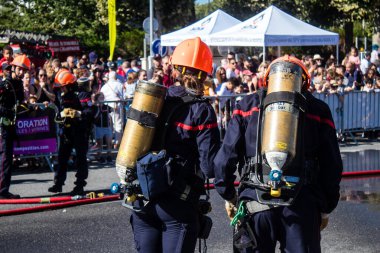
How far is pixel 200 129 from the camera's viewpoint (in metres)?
4.60

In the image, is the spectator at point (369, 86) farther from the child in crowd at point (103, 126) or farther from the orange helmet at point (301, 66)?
the orange helmet at point (301, 66)

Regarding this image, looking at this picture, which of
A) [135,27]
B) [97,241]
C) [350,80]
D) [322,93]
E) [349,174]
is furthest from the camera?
[135,27]

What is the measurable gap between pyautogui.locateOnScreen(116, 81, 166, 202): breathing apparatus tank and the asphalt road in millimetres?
2903

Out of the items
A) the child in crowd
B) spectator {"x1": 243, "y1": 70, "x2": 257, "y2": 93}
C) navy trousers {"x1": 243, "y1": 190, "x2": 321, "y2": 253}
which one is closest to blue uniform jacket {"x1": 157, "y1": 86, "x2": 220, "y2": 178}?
navy trousers {"x1": 243, "y1": 190, "x2": 321, "y2": 253}

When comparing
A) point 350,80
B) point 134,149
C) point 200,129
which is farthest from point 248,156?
point 350,80

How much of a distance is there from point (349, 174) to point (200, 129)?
7398 mm

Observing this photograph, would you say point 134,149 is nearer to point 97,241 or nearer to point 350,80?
point 97,241

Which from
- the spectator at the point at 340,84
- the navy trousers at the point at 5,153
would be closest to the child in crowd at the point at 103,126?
the navy trousers at the point at 5,153

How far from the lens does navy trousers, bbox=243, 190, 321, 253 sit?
4309 millimetres

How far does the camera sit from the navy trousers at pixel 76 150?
32.9 ft

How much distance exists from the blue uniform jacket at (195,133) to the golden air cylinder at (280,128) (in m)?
0.38

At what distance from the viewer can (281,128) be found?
4258 mm

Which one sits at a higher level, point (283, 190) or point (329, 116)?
point (329, 116)

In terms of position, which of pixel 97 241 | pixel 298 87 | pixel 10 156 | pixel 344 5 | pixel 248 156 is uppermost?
pixel 344 5
